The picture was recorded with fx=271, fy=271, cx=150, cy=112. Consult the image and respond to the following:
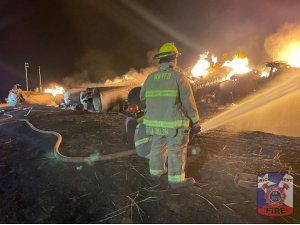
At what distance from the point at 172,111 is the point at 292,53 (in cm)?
1851

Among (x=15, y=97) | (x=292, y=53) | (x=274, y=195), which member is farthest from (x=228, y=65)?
(x=15, y=97)

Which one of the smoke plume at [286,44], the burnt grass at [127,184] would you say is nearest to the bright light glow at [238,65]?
the smoke plume at [286,44]

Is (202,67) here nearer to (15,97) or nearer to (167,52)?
(167,52)

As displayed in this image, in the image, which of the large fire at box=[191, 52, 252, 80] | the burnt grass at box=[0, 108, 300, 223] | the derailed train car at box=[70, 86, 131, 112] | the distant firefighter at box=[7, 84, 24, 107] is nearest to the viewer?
the burnt grass at box=[0, 108, 300, 223]

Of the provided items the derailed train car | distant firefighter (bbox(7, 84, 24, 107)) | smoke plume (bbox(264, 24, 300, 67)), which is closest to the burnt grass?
the derailed train car

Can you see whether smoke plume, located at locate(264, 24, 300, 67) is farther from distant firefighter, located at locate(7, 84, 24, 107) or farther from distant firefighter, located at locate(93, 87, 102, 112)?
distant firefighter, located at locate(7, 84, 24, 107)

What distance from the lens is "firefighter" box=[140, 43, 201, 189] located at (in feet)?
12.8

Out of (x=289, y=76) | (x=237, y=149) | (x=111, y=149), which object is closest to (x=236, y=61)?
(x=289, y=76)

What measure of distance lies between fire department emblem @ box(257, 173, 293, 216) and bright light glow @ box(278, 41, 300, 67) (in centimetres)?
1664

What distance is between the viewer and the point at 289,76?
1014cm

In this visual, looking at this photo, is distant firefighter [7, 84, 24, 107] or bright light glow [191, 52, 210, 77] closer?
bright light glow [191, 52, 210, 77]

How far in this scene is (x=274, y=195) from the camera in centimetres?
363

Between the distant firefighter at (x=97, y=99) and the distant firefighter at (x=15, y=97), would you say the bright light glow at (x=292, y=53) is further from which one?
the distant firefighter at (x=15, y=97)

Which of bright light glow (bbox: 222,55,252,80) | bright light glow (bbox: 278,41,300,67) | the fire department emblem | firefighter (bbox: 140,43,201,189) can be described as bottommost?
the fire department emblem
